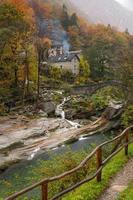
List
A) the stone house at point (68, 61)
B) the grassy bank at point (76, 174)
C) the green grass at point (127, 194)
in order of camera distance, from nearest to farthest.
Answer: the green grass at point (127, 194) < the grassy bank at point (76, 174) < the stone house at point (68, 61)

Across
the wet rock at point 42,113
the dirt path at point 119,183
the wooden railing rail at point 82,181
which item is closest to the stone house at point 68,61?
the wet rock at point 42,113

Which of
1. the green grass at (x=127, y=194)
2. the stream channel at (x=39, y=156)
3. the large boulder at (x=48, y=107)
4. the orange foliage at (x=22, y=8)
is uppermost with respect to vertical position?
the orange foliage at (x=22, y=8)

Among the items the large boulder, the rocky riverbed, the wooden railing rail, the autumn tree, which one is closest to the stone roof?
the autumn tree

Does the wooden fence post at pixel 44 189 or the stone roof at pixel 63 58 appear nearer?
the wooden fence post at pixel 44 189

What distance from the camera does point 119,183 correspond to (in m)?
18.0

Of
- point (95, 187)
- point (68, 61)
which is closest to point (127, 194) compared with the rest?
point (95, 187)

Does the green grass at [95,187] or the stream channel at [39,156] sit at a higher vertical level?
the green grass at [95,187]

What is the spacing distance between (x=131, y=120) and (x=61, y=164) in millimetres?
16472

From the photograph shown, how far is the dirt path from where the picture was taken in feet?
54.4

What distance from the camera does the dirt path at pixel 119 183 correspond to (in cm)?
1658

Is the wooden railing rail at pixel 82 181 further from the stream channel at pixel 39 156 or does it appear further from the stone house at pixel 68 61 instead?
the stone house at pixel 68 61

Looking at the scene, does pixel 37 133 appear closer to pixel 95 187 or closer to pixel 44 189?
pixel 95 187

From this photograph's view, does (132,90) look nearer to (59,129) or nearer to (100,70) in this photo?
(59,129)

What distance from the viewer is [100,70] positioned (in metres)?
90.0
